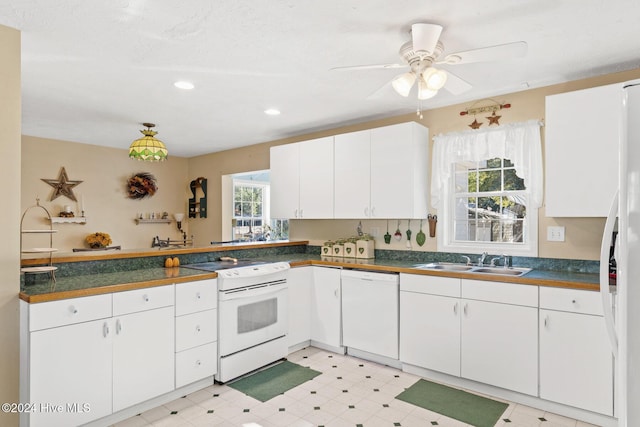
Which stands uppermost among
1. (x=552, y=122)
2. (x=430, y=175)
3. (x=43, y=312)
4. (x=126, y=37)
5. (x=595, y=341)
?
(x=126, y=37)

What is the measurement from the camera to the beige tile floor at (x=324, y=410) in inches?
97.0

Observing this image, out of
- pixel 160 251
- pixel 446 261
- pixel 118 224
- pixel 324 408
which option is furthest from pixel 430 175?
pixel 118 224

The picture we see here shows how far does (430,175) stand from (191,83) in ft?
7.65

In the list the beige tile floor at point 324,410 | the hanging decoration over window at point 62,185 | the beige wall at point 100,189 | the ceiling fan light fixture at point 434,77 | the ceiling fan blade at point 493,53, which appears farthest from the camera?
the hanging decoration over window at point 62,185

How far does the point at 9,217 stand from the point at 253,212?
14.2 feet

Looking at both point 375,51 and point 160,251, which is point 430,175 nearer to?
point 375,51

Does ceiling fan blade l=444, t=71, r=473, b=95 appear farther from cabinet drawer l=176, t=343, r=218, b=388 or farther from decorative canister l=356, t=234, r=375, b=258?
cabinet drawer l=176, t=343, r=218, b=388

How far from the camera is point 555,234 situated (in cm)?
304

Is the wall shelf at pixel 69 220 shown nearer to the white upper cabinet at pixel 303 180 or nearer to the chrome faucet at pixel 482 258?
the white upper cabinet at pixel 303 180

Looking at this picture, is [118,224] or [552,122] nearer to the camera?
[552,122]

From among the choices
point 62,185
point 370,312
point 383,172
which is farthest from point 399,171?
point 62,185

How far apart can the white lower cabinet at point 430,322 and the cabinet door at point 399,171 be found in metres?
0.73

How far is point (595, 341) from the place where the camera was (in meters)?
2.37

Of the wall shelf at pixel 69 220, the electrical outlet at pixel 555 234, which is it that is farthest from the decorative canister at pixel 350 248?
the wall shelf at pixel 69 220
